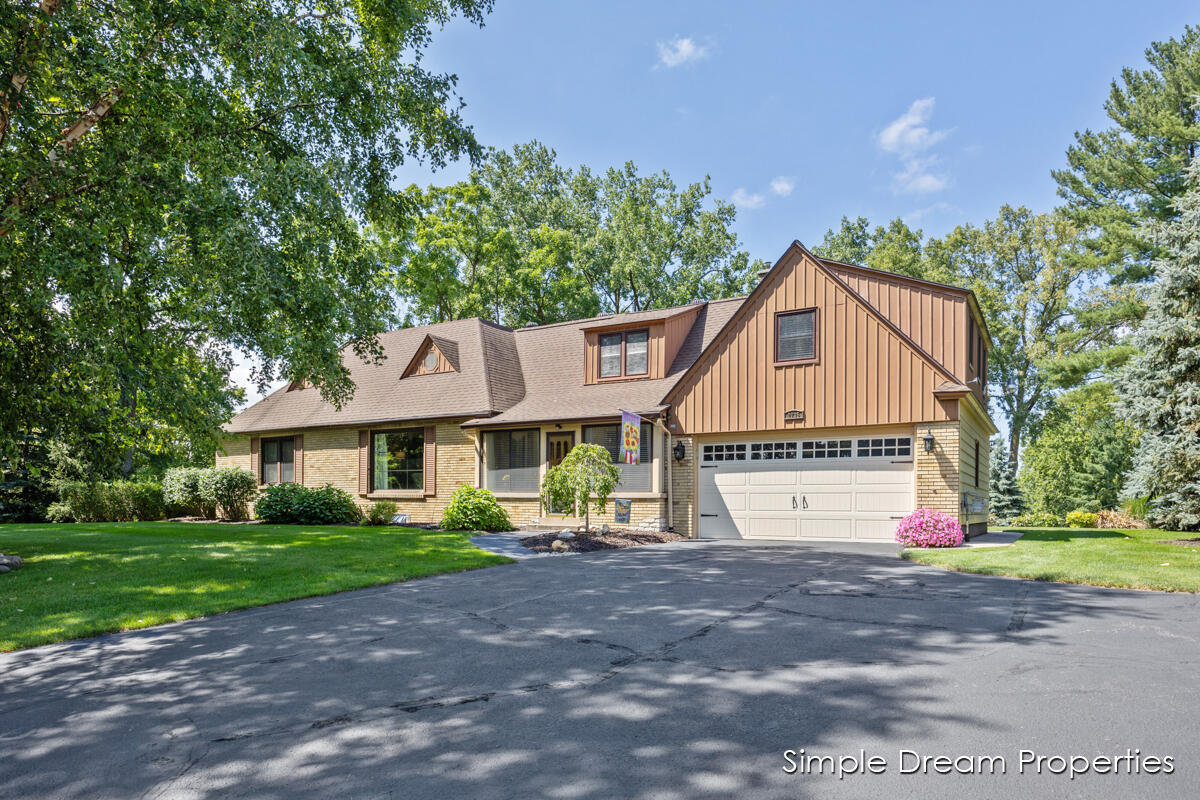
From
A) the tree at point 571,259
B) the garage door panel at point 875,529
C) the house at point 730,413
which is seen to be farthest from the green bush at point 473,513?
the tree at point 571,259

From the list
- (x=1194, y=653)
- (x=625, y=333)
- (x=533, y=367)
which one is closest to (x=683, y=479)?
(x=625, y=333)

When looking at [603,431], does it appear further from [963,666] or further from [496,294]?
[496,294]

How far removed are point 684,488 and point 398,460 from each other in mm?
9257

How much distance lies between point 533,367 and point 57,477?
1575 centimetres

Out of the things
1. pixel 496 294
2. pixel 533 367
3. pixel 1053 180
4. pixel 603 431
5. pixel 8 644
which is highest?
pixel 1053 180

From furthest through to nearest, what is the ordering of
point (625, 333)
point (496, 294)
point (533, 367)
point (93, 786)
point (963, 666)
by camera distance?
point (496, 294), point (533, 367), point (625, 333), point (963, 666), point (93, 786)

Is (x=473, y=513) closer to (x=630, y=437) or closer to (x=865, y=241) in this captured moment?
(x=630, y=437)

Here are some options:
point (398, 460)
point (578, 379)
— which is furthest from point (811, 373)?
point (398, 460)

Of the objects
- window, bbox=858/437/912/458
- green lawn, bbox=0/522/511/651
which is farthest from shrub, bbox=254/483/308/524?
window, bbox=858/437/912/458

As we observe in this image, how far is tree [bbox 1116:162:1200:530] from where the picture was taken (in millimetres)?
17469

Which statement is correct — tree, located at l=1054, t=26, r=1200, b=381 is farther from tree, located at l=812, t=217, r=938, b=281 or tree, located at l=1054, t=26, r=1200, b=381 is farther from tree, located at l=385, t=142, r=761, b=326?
tree, located at l=385, t=142, r=761, b=326

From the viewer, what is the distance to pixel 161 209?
10398 millimetres

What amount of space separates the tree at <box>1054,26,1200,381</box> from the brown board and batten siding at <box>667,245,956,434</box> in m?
16.8

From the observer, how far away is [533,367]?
23125 mm
